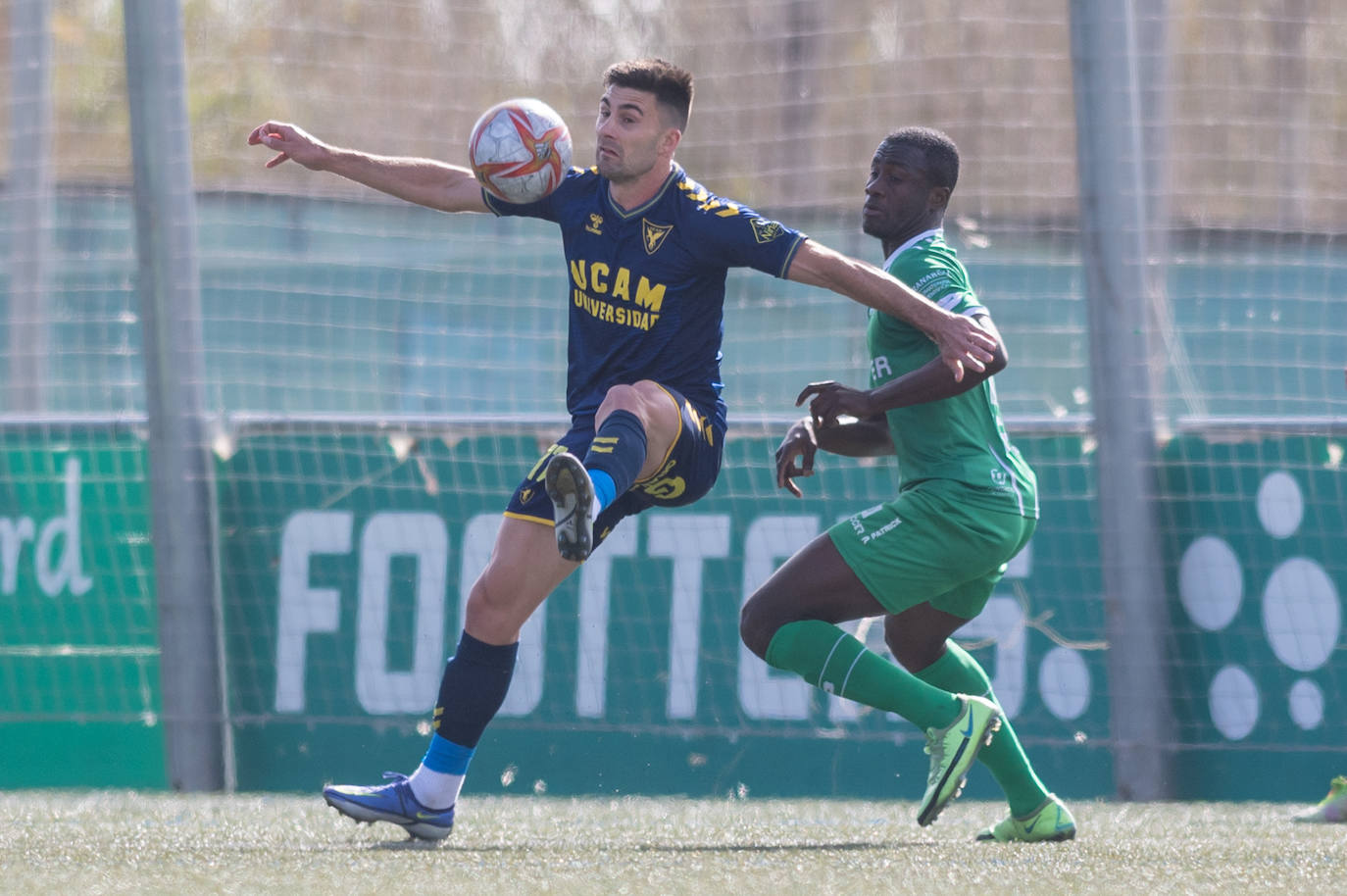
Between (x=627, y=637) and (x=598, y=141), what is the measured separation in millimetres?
2490

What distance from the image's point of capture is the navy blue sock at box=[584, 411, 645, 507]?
439 centimetres

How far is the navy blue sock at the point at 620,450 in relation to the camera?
4.39m

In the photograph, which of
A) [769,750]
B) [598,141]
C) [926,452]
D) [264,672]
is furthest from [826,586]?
[264,672]

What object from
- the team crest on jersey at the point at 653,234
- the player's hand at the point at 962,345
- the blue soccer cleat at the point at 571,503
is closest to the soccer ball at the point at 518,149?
the team crest on jersey at the point at 653,234

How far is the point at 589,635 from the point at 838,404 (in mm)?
2500

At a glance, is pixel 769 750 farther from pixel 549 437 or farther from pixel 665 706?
pixel 549 437

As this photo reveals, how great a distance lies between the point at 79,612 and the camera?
7.11 m

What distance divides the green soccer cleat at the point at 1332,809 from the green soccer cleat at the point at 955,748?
1.79 m

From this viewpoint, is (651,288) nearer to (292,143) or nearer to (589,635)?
(292,143)

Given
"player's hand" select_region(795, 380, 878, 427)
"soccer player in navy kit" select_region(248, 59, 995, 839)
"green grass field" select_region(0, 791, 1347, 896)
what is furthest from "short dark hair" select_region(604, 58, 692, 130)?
"green grass field" select_region(0, 791, 1347, 896)

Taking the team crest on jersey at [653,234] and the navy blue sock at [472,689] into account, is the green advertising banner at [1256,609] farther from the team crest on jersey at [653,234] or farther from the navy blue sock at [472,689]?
the navy blue sock at [472,689]

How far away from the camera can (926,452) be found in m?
4.72

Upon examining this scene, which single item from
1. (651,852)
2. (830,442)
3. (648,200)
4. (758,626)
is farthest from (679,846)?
(648,200)

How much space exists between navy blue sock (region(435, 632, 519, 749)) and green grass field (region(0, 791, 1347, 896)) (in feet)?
0.99
